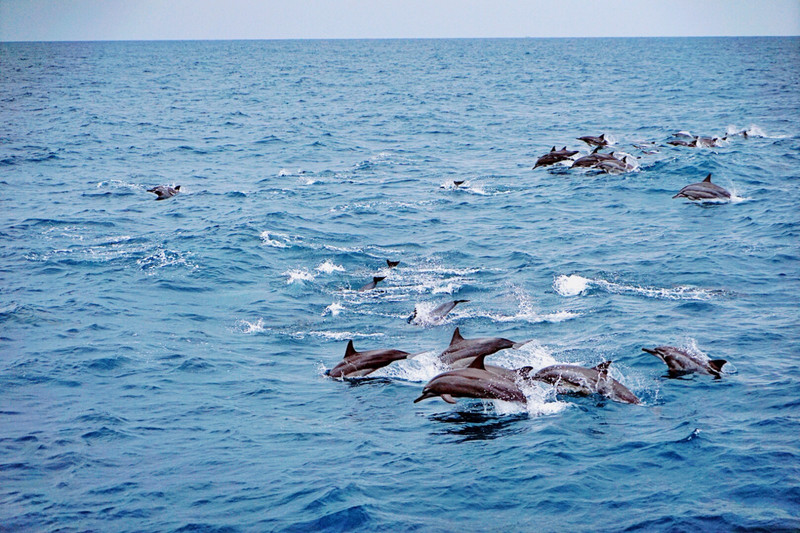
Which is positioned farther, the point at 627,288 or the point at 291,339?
the point at 627,288

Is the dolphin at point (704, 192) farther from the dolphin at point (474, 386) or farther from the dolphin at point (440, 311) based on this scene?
the dolphin at point (474, 386)

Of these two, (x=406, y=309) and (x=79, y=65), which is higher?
(x=79, y=65)

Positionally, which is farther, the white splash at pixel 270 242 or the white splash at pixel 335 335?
the white splash at pixel 270 242

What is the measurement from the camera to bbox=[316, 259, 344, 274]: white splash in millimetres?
23266

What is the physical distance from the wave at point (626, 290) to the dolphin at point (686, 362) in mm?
4568

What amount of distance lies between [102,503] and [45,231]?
62.9 ft

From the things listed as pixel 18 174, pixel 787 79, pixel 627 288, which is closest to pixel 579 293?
pixel 627 288

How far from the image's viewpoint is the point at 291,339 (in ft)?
60.2

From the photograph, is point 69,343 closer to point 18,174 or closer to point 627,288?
point 627,288

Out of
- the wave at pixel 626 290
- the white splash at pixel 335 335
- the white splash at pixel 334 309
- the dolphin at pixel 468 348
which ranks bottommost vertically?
the wave at pixel 626 290

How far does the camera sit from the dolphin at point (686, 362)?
15.2 metres

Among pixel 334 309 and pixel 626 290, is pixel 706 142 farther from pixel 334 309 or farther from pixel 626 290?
pixel 334 309

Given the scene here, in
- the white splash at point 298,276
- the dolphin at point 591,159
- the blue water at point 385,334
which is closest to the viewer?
the blue water at point 385,334

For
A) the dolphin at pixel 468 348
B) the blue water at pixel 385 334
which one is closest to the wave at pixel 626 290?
the blue water at pixel 385 334
